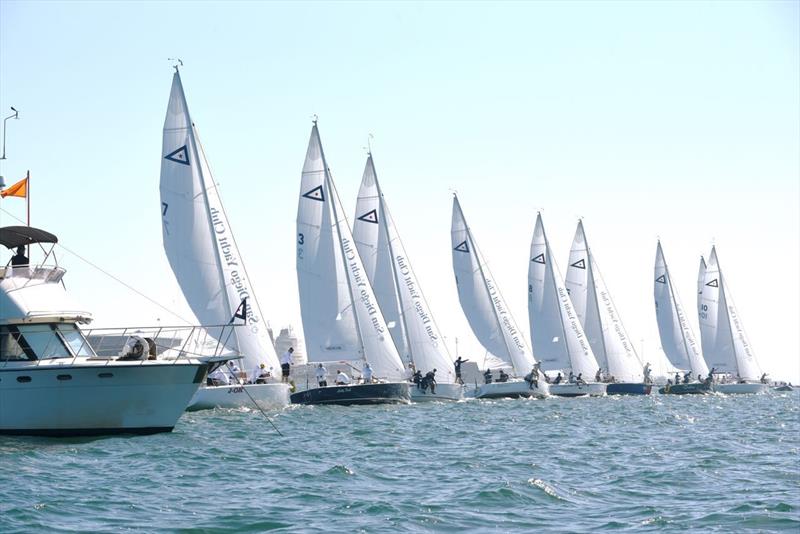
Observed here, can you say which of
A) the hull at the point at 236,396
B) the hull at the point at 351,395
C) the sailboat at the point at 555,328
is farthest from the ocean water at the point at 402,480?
the sailboat at the point at 555,328

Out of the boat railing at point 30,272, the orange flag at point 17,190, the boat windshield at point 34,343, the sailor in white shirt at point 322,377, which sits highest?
the orange flag at point 17,190

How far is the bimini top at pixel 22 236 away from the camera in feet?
90.5

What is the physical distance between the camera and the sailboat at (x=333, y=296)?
48.7 meters

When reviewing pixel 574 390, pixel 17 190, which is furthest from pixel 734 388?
pixel 17 190

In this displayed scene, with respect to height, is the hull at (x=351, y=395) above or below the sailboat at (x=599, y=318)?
below

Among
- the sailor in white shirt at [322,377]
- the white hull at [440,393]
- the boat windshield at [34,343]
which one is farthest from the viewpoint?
the white hull at [440,393]

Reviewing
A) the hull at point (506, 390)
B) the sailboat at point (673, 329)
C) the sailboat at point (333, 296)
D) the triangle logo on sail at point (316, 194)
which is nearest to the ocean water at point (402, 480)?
the sailboat at point (333, 296)

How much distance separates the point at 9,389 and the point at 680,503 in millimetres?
16450

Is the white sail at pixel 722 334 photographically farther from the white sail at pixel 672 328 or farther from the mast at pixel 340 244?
the mast at pixel 340 244

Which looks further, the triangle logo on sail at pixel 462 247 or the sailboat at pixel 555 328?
the sailboat at pixel 555 328

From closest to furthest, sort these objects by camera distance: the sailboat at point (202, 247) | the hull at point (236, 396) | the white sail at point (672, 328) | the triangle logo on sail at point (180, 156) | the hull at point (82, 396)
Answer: the hull at point (82, 396) → the hull at point (236, 396) → the sailboat at point (202, 247) → the triangle logo on sail at point (180, 156) → the white sail at point (672, 328)

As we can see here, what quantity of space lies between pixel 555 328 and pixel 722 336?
75.8 ft

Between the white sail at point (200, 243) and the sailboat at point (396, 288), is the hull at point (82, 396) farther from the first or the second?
the sailboat at point (396, 288)

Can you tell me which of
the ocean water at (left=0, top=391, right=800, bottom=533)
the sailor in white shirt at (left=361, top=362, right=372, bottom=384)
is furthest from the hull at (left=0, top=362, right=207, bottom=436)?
the sailor in white shirt at (left=361, top=362, right=372, bottom=384)
